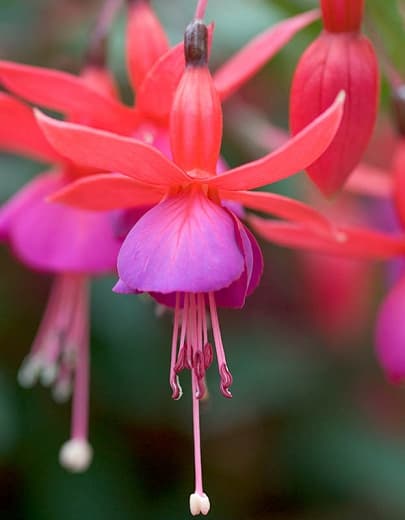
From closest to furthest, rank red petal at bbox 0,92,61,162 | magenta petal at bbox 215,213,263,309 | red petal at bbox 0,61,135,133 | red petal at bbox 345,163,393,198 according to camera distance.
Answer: magenta petal at bbox 215,213,263,309
red petal at bbox 0,61,135,133
red petal at bbox 0,92,61,162
red petal at bbox 345,163,393,198

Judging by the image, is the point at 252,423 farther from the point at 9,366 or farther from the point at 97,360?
the point at 9,366

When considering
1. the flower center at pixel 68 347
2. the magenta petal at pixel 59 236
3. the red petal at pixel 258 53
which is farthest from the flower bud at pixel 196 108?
the flower center at pixel 68 347

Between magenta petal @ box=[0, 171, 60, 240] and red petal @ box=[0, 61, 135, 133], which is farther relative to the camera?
magenta petal @ box=[0, 171, 60, 240]

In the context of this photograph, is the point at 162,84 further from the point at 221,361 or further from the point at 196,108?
the point at 221,361

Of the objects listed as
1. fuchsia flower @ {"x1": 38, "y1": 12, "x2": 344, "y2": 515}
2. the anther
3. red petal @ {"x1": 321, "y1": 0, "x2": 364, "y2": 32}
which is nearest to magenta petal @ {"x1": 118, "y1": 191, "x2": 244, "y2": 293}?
fuchsia flower @ {"x1": 38, "y1": 12, "x2": 344, "y2": 515}

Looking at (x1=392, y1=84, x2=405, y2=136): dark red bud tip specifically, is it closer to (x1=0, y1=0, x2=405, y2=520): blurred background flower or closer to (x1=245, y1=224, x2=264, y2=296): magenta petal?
(x1=245, y1=224, x2=264, y2=296): magenta petal

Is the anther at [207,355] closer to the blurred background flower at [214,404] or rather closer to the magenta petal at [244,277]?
the magenta petal at [244,277]

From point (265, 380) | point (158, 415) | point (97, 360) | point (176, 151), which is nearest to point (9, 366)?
point (97, 360)
